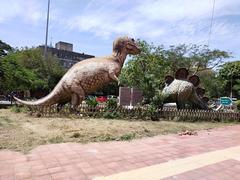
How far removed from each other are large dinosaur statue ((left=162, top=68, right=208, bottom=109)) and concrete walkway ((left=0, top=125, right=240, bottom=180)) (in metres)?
6.42

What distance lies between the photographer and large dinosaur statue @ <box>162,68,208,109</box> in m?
12.9

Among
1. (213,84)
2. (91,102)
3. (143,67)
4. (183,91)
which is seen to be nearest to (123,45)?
(91,102)

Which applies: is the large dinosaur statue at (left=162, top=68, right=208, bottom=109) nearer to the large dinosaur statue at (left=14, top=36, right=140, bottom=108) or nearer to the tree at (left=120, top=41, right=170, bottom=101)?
the large dinosaur statue at (left=14, top=36, right=140, bottom=108)

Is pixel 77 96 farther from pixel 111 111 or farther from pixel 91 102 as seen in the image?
pixel 111 111

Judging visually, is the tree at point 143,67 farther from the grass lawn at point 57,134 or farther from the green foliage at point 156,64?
the grass lawn at point 57,134

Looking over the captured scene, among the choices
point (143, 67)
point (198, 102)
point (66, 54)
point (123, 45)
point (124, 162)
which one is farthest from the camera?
point (66, 54)

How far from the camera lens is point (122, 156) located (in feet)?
17.1

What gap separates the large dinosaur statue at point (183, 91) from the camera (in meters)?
12.9

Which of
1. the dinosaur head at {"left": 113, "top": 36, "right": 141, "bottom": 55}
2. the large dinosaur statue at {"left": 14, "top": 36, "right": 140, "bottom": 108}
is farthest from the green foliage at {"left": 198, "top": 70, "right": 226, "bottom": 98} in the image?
the large dinosaur statue at {"left": 14, "top": 36, "right": 140, "bottom": 108}

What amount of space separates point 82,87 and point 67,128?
3691 mm

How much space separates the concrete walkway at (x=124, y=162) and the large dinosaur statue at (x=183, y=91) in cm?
642

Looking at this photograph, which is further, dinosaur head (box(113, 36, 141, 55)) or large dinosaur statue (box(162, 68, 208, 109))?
large dinosaur statue (box(162, 68, 208, 109))

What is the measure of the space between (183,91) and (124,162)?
28.5ft

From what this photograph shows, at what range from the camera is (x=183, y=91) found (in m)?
12.9
